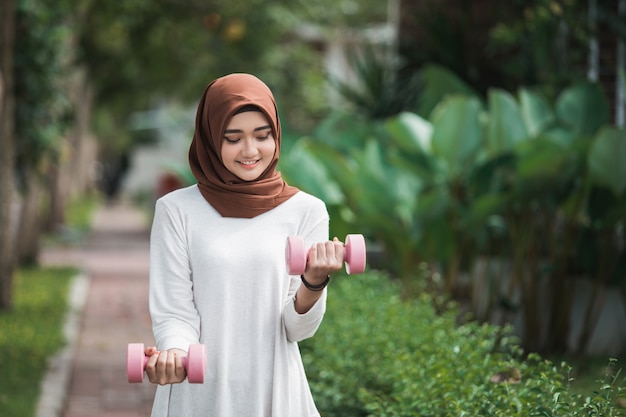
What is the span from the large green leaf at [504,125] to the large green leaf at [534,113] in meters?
0.21

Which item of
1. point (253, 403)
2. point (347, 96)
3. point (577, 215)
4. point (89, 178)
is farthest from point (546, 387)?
point (89, 178)

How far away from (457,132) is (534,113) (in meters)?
0.77

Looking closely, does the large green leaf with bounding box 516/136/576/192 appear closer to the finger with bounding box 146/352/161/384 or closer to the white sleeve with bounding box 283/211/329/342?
the white sleeve with bounding box 283/211/329/342

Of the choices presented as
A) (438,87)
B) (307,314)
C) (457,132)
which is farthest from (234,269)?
(438,87)

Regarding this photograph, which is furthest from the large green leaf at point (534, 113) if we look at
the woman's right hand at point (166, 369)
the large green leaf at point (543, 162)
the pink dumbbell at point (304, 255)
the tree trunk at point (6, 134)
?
the woman's right hand at point (166, 369)

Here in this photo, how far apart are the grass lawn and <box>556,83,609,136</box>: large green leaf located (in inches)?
156

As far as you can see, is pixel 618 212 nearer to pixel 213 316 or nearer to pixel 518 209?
pixel 518 209

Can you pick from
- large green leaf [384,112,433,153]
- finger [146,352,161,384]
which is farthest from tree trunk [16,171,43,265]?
finger [146,352,161,384]

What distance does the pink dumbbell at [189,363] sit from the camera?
2836mm

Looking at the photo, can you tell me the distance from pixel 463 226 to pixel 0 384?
319 centimetres

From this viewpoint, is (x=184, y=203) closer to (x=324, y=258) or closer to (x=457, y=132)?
(x=324, y=258)

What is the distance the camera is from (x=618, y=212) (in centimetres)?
745

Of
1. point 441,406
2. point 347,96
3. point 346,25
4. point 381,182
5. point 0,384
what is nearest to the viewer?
point 441,406

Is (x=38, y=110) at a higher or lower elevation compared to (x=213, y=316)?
higher
